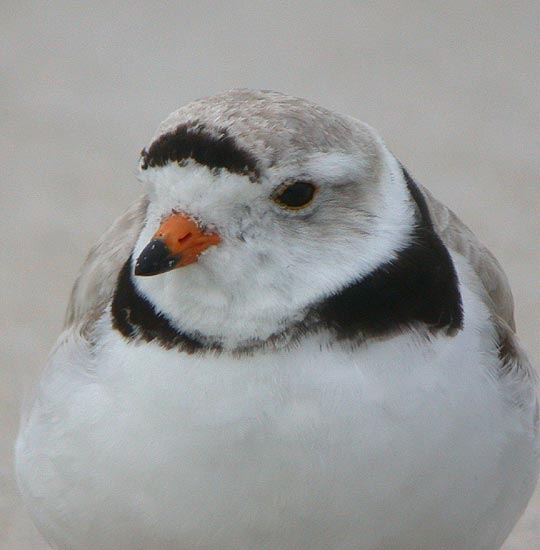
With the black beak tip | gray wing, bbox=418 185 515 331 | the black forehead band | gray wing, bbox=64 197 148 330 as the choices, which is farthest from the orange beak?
gray wing, bbox=418 185 515 331

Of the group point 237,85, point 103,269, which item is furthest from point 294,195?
point 237,85

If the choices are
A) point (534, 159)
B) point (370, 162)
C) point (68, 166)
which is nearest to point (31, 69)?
point (68, 166)

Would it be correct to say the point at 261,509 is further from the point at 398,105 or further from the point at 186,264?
the point at 398,105

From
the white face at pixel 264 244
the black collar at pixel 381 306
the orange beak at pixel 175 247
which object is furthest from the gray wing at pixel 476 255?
the orange beak at pixel 175 247

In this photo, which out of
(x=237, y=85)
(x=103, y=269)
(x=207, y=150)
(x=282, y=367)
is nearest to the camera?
(x=207, y=150)

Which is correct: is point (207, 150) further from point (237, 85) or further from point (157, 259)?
point (237, 85)

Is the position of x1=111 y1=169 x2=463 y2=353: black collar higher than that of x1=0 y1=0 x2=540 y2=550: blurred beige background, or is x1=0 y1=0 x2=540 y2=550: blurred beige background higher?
x1=111 y1=169 x2=463 y2=353: black collar

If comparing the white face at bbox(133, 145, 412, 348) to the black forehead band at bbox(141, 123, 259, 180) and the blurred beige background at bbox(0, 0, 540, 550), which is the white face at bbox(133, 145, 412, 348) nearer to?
the black forehead band at bbox(141, 123, 259, 180)
